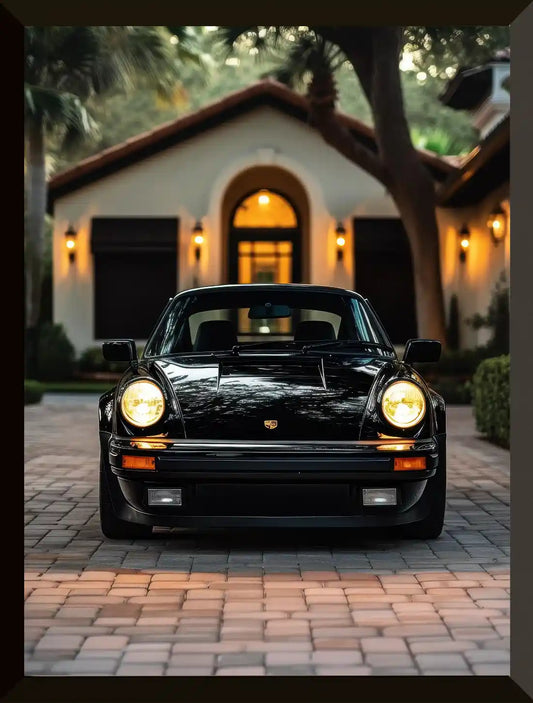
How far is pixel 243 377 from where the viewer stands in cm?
638

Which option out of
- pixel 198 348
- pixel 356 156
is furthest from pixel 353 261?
pixel 198 348

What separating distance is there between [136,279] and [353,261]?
14.3ft

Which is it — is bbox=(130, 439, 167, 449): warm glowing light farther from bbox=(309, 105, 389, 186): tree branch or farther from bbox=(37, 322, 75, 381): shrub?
bbox=(37, 322, 75, 381): shrub

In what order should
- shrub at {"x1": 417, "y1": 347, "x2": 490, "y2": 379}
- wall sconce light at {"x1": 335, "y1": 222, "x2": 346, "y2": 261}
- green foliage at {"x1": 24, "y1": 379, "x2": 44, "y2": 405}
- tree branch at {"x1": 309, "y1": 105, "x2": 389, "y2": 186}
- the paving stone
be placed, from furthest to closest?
1. wall sconce light at {"x1": 335, "y1": 222, "x2": 346, "y2": 261}
2. shrub at {"x1": 417, "y1": 347, "x2": 490, "y2": 379}
3. tree branch at {"x1": 309, "y1": 105, "x2": 389, "y2": 186}
4. green foliage at {"x1": 24, "y1": 379, "x2": 44, "y2": 405}
5. the paving stone

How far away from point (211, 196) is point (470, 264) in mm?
5160

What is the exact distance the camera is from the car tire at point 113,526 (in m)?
6.41

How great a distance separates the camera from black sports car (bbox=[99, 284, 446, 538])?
236 inches

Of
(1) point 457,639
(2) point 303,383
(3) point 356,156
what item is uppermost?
(3) point 356,156

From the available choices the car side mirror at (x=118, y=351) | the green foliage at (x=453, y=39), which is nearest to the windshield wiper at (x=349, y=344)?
the car side mirror at (x=118, y=351)

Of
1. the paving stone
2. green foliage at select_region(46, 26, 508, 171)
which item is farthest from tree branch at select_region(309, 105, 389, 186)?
the paving stone

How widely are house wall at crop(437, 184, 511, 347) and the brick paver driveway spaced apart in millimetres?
13694

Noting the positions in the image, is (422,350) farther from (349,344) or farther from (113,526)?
(113,526)
